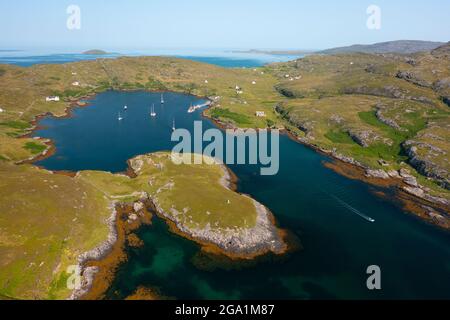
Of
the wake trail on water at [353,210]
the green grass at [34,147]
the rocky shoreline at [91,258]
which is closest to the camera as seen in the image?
the rocky shoreline at [91,258]

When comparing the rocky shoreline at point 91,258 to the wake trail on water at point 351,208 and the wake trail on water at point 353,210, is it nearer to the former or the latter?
the wake trail on water at point 351,208

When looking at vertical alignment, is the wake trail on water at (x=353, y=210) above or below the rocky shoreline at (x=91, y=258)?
above

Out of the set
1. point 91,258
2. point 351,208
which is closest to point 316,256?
point 351,208

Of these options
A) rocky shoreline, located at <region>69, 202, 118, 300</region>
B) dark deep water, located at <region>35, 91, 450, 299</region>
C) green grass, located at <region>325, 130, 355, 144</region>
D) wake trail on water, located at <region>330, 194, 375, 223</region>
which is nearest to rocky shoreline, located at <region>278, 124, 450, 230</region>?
dark deep water, located at <region>35, 91, 450, 299</region>

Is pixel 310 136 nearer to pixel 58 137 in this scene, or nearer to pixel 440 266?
pixel 440 266

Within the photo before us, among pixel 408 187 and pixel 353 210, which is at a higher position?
pixel 408 187

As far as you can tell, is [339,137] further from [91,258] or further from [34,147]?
[34,147]

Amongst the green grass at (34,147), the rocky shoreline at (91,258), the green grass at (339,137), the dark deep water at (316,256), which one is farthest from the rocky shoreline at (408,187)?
the green grass at (34,147)

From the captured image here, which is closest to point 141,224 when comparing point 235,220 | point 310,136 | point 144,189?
point 144,189

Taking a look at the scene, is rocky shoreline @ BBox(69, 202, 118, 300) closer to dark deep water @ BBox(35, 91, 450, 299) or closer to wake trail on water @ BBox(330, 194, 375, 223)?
dark deep water @ BBox(35, 91, 450, 299)
